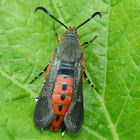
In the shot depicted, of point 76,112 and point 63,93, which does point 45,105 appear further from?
point 76,112

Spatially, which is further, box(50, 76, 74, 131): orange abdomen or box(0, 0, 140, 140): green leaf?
box(0, 0, 140, 140): green leaf

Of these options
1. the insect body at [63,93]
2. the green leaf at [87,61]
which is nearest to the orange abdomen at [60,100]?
the insect body at [63,93]

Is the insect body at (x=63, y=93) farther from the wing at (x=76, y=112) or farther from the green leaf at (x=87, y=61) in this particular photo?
the green leaf at (x=87, y=61)

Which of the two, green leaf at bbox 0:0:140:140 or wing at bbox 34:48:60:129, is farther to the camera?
green leaf at bbox 0:0:140:140

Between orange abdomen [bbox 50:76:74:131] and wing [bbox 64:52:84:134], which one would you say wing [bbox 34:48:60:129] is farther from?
wing [bbox 64:52:84:134]

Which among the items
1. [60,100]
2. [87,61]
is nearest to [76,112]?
[60,100]

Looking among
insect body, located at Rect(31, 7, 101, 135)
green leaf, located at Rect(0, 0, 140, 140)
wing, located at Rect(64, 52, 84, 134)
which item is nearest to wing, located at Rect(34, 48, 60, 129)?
insect body, located at Rect(31, 7, 101, 135)

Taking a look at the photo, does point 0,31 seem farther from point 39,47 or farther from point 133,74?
point 133,74
